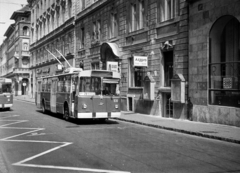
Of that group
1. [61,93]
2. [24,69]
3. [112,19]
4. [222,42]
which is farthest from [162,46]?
[24,69]

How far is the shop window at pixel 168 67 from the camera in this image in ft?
65.4

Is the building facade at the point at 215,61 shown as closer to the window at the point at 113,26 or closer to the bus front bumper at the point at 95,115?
the bus front bumper at the point at 95,115

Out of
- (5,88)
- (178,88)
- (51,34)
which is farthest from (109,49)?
(51,34)

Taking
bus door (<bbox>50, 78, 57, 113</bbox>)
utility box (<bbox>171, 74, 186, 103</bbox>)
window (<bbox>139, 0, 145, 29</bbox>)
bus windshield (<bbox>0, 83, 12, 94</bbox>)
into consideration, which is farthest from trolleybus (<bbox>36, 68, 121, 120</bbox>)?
bus windshield (<bbox>0, 83, 12, 94</bbox>)

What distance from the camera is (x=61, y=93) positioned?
1903 cm

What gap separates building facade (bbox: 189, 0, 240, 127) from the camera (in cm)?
1505

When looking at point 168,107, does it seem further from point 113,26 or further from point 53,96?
point 113,26

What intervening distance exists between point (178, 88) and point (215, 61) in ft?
8.64

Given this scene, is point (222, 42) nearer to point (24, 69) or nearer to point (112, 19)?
point (112, 19)

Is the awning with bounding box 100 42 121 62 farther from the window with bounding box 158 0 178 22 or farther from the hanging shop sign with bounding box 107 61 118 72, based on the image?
the window with bounding box 158 0 178 22

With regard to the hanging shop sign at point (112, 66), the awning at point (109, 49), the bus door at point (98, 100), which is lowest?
the bus door at point (98, 100)

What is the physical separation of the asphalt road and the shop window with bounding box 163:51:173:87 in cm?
823

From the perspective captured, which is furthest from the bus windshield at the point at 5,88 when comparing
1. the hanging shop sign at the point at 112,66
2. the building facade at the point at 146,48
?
the hanging shop sign at the point at 112,66

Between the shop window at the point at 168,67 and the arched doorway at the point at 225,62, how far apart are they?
12.5 ft
